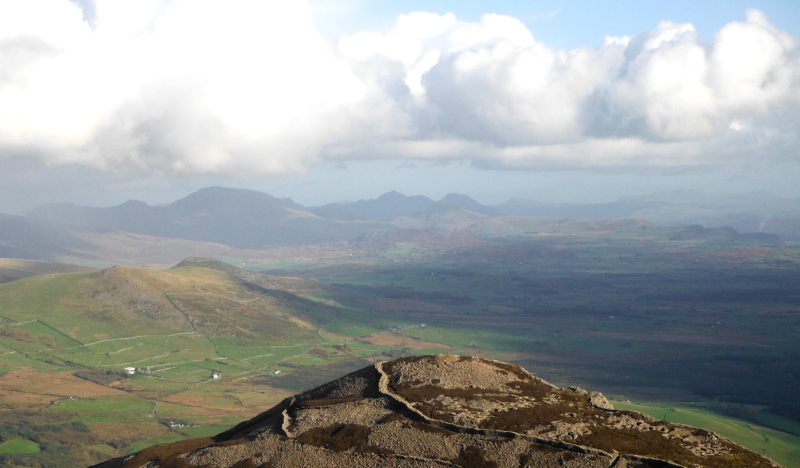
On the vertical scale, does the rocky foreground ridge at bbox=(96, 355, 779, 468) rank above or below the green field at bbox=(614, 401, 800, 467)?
above

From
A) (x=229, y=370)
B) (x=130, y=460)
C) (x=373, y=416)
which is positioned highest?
(x=373, y=416)

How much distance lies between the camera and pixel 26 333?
182 metres

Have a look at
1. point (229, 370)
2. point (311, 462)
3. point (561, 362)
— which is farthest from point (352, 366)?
point (311, 462)

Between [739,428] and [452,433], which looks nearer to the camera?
[452,433]

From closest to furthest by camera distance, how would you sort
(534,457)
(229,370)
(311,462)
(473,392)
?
(534,457), (311,462), (473,392), (229,370)

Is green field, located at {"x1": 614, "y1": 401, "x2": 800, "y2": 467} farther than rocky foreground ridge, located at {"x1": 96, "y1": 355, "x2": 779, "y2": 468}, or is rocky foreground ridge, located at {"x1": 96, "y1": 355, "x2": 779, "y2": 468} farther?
green field, located at {"x1": 614, "y1": 401, "x2": 800, "y2": 467}

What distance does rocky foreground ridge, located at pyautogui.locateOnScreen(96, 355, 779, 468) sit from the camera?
40.9 meters

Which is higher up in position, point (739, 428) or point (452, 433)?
point (452, 433)

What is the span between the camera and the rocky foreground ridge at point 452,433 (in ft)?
134

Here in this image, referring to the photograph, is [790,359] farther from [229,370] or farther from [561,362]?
[229,370]

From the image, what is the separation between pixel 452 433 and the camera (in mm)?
44812

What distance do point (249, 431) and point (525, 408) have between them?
874 inches

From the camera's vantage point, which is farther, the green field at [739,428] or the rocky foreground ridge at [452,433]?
the green field at [739,428]

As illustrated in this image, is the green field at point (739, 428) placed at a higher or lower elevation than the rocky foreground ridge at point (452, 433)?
lower
